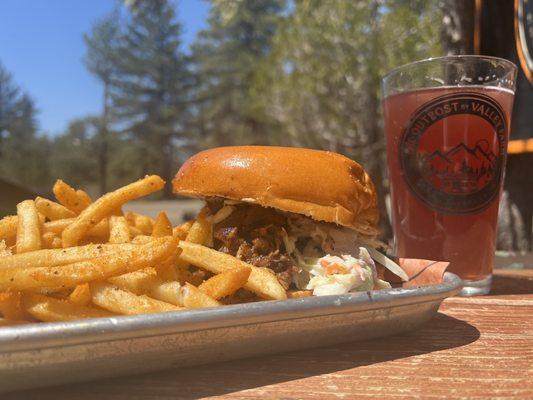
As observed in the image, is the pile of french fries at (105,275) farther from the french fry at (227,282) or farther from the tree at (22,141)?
the tree at (22,141)

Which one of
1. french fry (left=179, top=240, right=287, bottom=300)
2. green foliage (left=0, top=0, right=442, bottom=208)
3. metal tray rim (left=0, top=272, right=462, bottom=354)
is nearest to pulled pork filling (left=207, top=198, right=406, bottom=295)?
french fry (left=179, top=240, right=287, bottom=300)

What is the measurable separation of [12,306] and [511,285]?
7.01 ft

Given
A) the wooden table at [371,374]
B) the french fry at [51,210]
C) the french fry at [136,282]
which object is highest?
the french fry at [51,210]

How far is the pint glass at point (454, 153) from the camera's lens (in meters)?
2.21

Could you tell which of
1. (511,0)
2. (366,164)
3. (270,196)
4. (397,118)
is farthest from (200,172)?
(366,164)

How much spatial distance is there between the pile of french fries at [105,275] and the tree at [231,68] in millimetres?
33480

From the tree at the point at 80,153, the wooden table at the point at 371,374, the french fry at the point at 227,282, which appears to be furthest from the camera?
the tree at the point at 80,153

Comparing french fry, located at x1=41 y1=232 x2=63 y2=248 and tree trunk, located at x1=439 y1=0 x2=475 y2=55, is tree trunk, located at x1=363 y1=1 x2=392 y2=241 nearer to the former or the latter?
tree trunk, located at x1=439 y1=0 x2=475 y2=55

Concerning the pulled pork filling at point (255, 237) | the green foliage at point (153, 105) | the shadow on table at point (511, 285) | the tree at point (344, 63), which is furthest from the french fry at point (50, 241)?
the green foliage at point (153, 105)

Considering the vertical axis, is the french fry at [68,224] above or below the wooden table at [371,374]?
above

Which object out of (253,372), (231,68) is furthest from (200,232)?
(231,68)

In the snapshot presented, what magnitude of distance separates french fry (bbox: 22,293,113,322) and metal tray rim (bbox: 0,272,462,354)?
0.33 metres

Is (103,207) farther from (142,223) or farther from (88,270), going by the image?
(88,270)

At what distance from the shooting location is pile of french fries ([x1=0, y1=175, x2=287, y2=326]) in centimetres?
142
